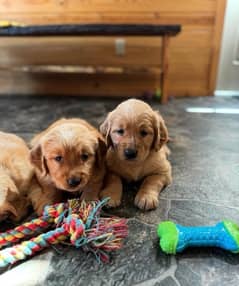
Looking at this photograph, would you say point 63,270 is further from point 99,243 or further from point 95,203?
point 95,203

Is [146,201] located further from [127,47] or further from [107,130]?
[127,47]

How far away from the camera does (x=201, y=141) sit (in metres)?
2.41

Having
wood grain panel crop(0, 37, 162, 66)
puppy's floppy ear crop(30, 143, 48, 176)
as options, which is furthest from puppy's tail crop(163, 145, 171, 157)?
wood grain panel crop(0, 37, 162, 66)

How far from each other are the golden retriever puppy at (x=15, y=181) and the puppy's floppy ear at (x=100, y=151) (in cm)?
36

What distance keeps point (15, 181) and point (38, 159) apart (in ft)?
0.60

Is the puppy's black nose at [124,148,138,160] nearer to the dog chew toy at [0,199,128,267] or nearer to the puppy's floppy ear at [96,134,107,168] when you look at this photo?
the puppy's floppy ear at [96,134,107,168]

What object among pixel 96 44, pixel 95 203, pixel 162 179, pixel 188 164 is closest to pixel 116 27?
pixel 96 44

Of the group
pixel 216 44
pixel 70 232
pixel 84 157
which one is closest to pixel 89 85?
pixel 216 44

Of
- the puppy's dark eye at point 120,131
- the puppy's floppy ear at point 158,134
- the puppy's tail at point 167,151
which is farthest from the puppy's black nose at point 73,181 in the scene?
the puppy's tail at point 167,151

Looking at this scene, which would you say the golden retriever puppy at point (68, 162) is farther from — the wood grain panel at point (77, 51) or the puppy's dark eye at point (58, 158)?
the wood grain panel at point (77, 51)

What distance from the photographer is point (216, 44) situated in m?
3.64

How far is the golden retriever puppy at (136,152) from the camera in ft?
4.90

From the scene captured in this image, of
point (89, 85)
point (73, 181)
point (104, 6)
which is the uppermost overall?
point (104, 6)

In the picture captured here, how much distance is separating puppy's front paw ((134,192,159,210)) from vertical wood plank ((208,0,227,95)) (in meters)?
2.69
